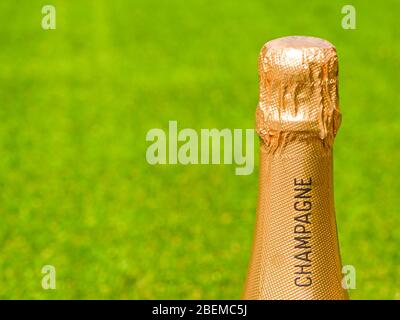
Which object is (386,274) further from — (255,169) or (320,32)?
(320,32)

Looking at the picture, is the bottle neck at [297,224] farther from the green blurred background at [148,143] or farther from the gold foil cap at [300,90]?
the green blurred background at [148,143]

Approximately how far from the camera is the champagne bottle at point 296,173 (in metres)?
3.32

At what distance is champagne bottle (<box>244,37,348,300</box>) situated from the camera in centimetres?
332

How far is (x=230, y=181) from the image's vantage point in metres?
7.11

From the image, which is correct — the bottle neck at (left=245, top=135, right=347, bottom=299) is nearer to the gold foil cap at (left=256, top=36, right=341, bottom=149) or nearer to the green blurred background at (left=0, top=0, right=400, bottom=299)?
the gold foil cap at (left=256, top=36, right=341, bottom=149)

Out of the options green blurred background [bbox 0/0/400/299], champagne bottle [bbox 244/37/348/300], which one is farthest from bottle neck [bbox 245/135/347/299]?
green blurred background [bbox 0/0/400/299]

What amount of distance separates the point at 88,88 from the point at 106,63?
0.70 meters

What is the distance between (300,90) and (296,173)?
28 centimetres

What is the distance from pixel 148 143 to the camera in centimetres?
766

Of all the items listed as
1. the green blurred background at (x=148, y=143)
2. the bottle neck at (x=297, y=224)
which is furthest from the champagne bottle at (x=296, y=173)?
the green blurred background at (x=148, y=143)

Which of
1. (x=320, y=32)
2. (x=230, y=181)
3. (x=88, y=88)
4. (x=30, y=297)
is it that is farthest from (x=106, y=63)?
(x=30, y=297)

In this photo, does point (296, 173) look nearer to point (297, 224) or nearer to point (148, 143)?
point (297, 224)

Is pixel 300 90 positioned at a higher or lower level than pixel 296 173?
higher

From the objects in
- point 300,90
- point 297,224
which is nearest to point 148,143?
point 297,224
